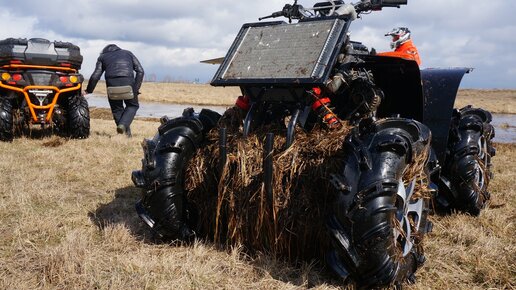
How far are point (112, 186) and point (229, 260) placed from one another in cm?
261

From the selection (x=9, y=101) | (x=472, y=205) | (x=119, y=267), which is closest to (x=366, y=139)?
(x=119, y=267)

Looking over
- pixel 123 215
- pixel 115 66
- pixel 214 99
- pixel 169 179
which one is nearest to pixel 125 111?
pixel 115 66

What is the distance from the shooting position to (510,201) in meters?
4.78

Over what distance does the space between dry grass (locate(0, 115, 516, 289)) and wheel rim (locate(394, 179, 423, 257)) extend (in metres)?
0.26

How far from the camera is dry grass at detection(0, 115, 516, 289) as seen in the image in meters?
2.74

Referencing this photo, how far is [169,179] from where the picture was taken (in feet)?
10.4

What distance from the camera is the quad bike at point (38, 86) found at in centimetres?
797

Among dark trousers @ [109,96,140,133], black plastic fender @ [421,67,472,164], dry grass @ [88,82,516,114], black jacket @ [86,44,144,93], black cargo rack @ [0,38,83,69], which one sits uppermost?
black cargo rack @ [0,38,83,69]

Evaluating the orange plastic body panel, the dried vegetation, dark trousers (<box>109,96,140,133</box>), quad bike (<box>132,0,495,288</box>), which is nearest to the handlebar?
quad bike (<box>132,0,495,288</box>)

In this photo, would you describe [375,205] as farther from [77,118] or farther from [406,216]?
[77,118]

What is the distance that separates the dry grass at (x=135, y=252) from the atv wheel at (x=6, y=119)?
3026 millimetres

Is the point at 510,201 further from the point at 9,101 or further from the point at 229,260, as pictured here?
the point at 9,101

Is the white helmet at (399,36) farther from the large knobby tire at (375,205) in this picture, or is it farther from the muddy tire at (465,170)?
the large knobby tire at (375,205)

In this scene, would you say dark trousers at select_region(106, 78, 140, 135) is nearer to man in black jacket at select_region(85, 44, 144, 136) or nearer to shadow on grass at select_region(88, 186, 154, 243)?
man in black jacket at select_region(85, 44, 144, 136)
